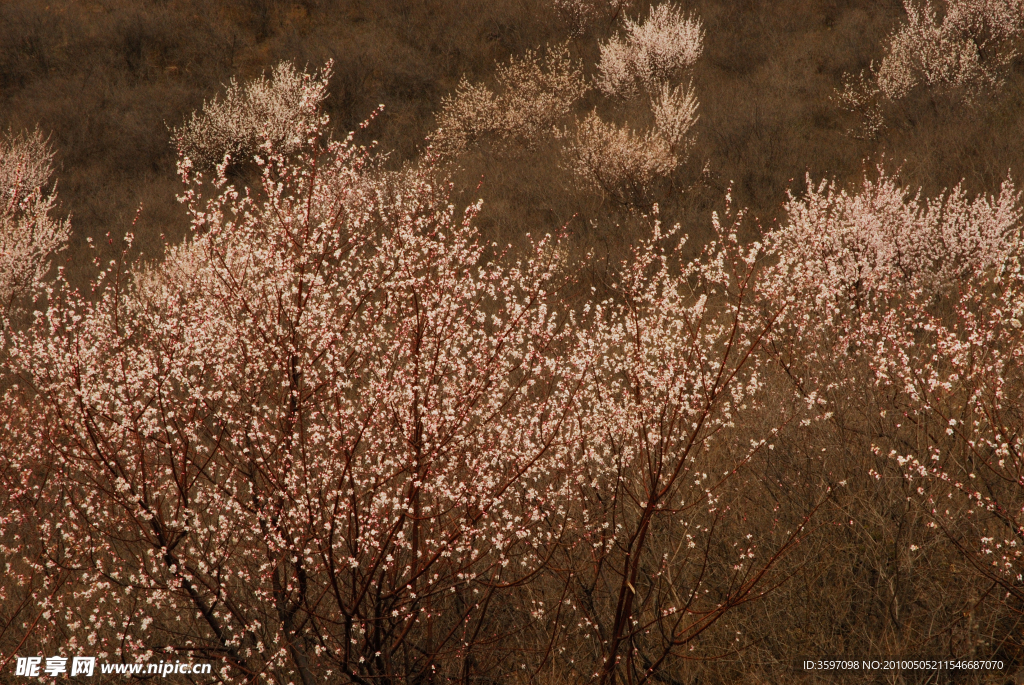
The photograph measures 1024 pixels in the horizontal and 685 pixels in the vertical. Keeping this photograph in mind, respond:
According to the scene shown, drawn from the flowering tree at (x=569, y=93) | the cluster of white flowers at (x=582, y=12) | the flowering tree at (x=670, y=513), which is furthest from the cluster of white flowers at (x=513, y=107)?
the flowering tree at (x=670, y=513)

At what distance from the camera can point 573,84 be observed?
20141 millimetres

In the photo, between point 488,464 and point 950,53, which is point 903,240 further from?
point 950,53

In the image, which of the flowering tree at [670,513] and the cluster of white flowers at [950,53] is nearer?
the flowering tree at [670,513]

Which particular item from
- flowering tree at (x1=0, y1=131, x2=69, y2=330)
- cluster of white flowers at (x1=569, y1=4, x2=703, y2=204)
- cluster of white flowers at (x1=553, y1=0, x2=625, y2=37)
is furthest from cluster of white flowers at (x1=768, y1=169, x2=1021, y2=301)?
cluster of white flowers at (x1=553, y1=0, x2=625, y2=37)

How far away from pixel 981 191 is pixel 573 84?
37.1 ft

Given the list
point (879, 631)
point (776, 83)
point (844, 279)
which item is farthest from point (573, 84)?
point (879, 631)

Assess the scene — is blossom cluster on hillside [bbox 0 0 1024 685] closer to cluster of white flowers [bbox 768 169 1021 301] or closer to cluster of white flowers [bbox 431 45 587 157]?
cluster of white flowers [bbox 768 169 1021 301]

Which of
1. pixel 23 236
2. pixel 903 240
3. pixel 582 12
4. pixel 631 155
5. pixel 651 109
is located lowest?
pixel 903 240

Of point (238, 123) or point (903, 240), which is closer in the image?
point (903, 240)

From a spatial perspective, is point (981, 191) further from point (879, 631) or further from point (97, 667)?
point (97, 667)

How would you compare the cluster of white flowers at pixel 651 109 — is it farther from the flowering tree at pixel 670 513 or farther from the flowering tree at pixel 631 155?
the flowering tree at pixel 670 513

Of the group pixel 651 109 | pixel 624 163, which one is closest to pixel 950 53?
pixel 651 109

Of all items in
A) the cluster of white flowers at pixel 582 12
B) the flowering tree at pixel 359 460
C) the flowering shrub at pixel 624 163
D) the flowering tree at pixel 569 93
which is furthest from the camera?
the cluster of white flowers at pixel 582 12

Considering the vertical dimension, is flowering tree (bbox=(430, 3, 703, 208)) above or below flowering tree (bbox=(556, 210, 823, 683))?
above
